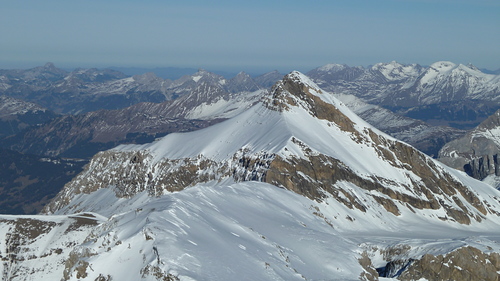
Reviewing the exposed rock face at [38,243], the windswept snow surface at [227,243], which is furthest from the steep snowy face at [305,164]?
the exposed rock face at [38,243]

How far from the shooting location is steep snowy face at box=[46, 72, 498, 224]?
413 feet

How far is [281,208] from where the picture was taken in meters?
81.9

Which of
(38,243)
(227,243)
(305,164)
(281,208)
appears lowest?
(38,243)

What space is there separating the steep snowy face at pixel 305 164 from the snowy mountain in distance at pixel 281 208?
1.42 ft

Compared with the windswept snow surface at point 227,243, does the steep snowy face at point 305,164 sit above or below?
below

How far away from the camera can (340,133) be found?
157125 mm

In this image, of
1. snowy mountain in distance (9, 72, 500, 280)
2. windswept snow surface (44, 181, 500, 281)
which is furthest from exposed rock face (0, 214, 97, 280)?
windswept snow surface (44, 181, 500, 281)

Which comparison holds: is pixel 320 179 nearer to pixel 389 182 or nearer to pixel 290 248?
pixel 389 182

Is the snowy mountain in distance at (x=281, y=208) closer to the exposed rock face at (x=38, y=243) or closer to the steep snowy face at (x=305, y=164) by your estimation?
the exposed rock face at (x=38, y=243)

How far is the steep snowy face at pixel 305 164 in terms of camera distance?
126 m

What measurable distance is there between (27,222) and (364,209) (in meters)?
68.8

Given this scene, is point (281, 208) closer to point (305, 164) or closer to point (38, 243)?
point (38, 243)

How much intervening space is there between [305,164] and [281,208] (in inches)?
1800

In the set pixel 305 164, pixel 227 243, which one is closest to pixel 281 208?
pixel 227 243
